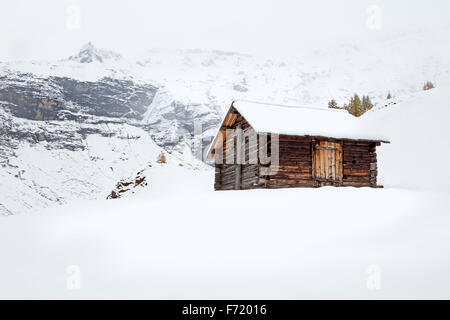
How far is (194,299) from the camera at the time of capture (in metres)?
5.97

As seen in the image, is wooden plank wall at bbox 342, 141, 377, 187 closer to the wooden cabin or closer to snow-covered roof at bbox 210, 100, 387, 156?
the wooden cabin

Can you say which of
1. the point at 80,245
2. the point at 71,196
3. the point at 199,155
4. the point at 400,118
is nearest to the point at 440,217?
the point at 80,245

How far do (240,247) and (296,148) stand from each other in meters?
10.1

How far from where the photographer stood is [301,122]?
60.9ft

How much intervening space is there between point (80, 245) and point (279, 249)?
15.9ft

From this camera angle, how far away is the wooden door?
18125mm

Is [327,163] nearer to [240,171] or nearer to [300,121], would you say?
[300,121]

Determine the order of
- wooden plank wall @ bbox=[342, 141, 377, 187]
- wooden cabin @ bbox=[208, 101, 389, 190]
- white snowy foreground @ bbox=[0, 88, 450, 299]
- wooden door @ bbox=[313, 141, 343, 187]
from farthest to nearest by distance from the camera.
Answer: wooden plank wall @ bbox=[342, 141, 377, 187]
wooden door @ bbox=[313, 141, 343, 187]
wooden cabin @ bbox=[208, 101, 389, 190]
white snowy foreground @ bbox=[0, 88, 450, 299]

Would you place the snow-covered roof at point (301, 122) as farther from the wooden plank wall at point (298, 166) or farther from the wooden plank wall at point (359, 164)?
the wooden plank wall at point (359, 164)

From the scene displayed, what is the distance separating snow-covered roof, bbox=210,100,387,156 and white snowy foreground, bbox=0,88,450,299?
405cm

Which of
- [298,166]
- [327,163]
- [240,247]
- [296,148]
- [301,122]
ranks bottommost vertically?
[240,247]

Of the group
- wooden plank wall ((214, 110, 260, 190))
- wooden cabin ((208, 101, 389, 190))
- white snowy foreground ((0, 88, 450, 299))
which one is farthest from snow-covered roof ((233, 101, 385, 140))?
white snowy foreground ((0, 88, 450, 299))

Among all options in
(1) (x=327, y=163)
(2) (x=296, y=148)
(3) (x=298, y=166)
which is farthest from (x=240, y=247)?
(1) (x=327, y=163)

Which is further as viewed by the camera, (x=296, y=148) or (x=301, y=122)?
(x=301, y=122)
